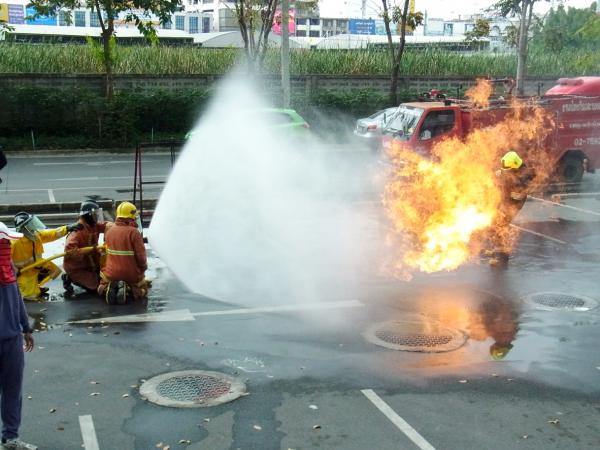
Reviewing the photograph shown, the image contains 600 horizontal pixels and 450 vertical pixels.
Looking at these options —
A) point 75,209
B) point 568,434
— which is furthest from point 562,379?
point 75,209

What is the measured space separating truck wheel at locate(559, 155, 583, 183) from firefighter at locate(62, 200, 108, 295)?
43.6 ft

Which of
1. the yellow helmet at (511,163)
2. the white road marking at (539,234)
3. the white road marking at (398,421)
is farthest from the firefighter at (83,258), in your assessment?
the white road marking at (539,234)

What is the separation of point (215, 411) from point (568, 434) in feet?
9.56

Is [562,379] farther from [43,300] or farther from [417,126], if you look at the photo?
[417,126]

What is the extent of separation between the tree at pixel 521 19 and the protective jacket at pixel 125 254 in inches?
730

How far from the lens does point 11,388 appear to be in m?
5.83

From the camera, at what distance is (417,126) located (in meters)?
19.4

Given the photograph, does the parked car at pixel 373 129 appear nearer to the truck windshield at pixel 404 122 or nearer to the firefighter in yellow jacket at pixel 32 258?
the truck windshield at pixel 404 122

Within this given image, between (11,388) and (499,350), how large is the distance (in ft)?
16.4

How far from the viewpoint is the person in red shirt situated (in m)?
5.73

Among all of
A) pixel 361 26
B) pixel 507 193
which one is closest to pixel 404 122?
pixel 507 193

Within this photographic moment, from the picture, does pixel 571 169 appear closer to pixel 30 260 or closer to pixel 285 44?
pixel 285 44

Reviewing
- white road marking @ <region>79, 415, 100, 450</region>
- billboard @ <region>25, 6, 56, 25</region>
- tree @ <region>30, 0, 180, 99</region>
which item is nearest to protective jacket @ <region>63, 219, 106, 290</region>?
white road marking @ <region>79, 415, 100, 450</region>

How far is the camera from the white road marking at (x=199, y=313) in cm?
932
